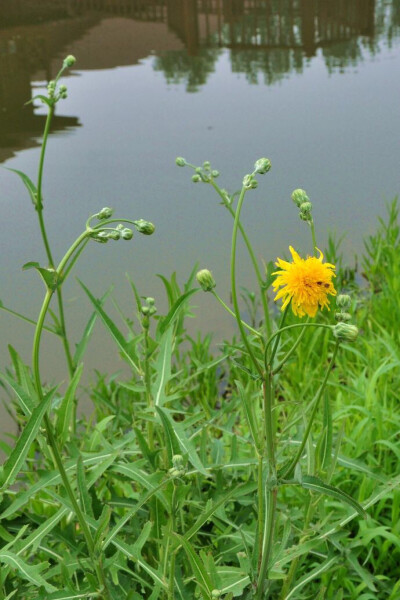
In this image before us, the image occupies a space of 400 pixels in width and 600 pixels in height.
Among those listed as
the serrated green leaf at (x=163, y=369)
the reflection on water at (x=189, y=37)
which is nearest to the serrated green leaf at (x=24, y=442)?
the serrated green leaf at (x=163, y=369)

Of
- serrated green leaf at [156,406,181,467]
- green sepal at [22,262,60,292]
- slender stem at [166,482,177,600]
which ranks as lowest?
slender stem at [166,482,177,600]

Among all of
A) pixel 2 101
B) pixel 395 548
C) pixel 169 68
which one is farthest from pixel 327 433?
pixel 169 68

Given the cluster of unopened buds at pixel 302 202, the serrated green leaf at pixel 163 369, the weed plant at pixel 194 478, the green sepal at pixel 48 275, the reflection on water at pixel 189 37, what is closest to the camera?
the green sepal at pixel 48 275

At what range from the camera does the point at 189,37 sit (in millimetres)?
7809

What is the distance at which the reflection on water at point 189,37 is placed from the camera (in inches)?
252

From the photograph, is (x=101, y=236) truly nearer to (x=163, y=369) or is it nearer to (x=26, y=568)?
(x=163, y=369)

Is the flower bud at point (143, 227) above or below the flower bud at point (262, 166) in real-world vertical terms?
below

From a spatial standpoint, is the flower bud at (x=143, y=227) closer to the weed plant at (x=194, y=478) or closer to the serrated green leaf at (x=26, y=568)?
the weed plant at (x=194, y=478)

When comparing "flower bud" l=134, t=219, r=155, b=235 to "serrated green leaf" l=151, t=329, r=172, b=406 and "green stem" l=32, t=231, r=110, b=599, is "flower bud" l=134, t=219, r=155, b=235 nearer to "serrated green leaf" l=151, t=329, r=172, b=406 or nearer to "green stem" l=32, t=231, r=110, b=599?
"green stem" l=32, t=231, r=110, b=599

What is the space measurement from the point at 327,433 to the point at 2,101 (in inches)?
206

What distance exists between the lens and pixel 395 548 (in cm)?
196

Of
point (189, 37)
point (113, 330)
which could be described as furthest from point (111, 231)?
point (189, 37)

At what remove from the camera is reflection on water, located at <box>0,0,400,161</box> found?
641 centimetres

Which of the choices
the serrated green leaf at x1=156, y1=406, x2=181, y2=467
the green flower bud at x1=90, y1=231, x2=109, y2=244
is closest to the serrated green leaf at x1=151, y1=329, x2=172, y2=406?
the serrated green leaf at x1=156, y1=406, x2=181, y2=467
